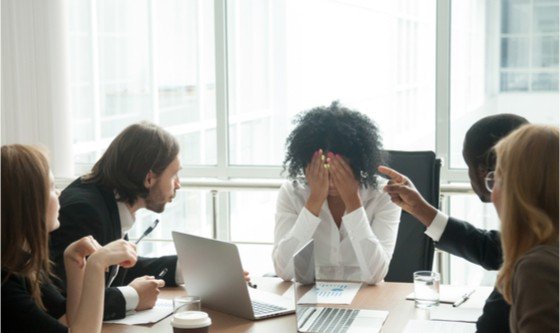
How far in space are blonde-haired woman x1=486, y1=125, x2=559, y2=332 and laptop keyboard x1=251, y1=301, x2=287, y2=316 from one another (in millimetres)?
800

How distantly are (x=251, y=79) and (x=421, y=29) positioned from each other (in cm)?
99

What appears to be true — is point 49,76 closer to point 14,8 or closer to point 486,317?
point 14,8

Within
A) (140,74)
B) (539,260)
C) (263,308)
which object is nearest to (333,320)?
(263,308)

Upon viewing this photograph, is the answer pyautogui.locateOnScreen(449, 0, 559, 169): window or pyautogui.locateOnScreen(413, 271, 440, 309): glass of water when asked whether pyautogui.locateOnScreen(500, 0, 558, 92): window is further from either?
pyautogui.locateOnScreen(413, 271, 440, 309): glass of water

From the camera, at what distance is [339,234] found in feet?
9.96

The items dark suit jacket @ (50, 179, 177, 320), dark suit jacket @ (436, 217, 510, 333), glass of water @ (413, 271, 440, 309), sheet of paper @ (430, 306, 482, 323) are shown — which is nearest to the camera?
sheet of paper @ (430, 306, 482, 323)

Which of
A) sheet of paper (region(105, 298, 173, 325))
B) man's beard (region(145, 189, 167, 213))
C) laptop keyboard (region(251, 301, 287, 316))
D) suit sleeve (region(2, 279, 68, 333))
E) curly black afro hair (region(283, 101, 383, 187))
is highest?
curly black afro hair (region(283, 101, 383, 187))

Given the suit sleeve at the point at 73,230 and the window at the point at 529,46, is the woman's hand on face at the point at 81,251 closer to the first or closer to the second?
the suit sleeve at the point at 73,230

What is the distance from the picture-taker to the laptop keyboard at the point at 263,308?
233 centimetres

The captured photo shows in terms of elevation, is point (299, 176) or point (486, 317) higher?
point (299, 176)

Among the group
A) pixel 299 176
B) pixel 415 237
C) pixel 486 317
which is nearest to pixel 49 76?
pixel 299 176

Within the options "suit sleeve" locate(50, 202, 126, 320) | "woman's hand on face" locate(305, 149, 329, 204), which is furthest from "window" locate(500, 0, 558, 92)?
"suit sleeve" locate(50, 202, 126, 320)

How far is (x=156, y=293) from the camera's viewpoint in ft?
7.95

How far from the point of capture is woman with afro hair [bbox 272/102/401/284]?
115 inches
